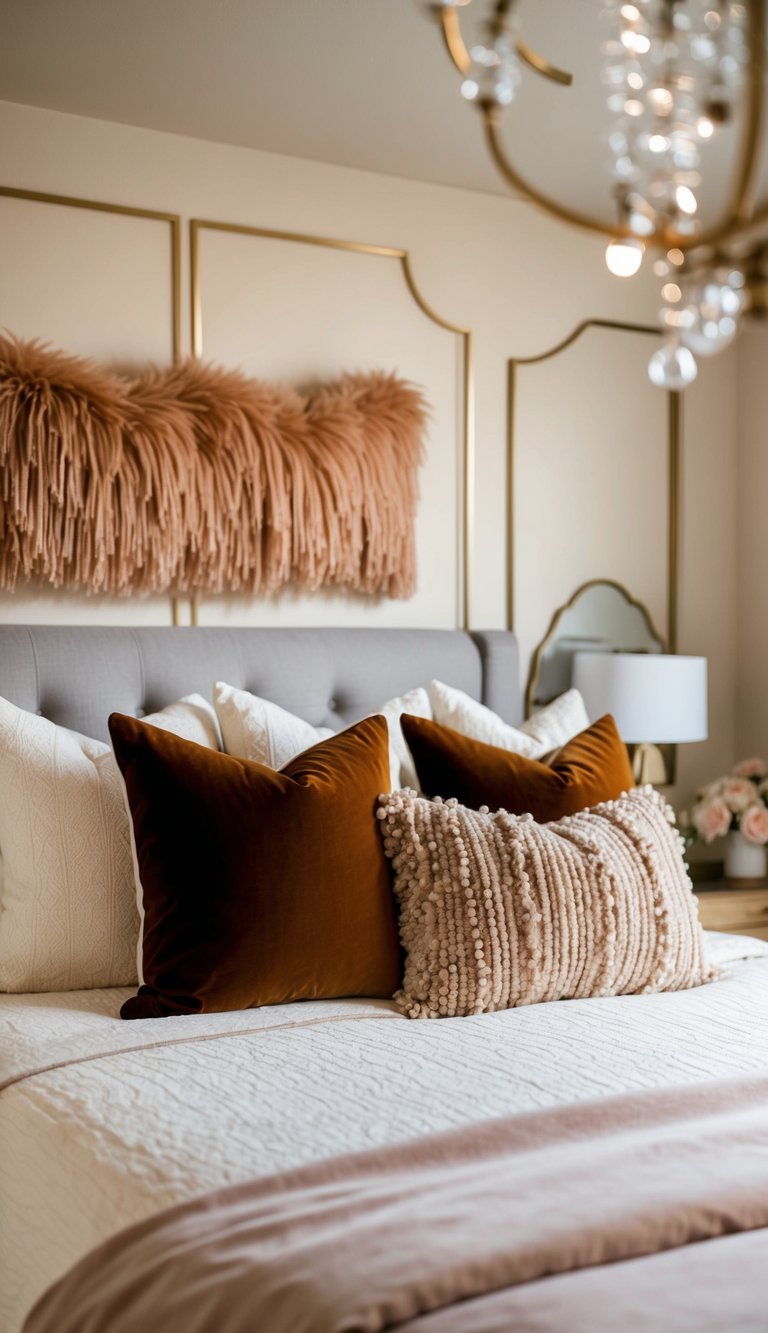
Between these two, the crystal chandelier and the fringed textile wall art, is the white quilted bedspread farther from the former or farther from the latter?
the fringed textile wall art

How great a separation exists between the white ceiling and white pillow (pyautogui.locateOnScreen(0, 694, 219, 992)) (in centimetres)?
131

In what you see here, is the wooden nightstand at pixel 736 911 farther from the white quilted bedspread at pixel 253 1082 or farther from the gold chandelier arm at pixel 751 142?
the gold chandelier arm at pixel 751 142

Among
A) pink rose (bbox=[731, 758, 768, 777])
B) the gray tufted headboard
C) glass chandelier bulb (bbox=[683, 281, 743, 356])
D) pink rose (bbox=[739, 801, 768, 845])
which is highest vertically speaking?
glass chandelier bulb (bbox=[683, 281, 743, 356])

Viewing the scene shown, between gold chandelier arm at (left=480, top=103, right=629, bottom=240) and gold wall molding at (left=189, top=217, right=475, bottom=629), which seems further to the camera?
gold wall molding at (left=189, top=217, right=475, bottom=629)

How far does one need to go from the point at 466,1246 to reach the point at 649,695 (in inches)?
85.2

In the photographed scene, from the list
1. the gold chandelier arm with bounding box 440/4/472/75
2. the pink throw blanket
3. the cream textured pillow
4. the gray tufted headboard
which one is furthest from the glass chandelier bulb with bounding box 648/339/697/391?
the gray tufted headboard

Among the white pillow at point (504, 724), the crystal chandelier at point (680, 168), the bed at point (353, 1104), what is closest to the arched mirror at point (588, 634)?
the white pillow at point (504, 724)

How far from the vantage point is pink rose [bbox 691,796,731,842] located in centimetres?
324

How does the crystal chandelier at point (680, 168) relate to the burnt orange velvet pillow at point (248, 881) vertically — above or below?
above

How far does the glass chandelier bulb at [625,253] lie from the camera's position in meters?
1.42

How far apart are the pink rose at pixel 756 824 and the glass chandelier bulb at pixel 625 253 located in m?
1.82

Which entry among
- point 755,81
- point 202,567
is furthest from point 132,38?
point 755,81

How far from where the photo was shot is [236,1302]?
108cm

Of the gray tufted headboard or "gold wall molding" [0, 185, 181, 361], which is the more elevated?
"gold wall molding" [0, 185, 181, 361]
